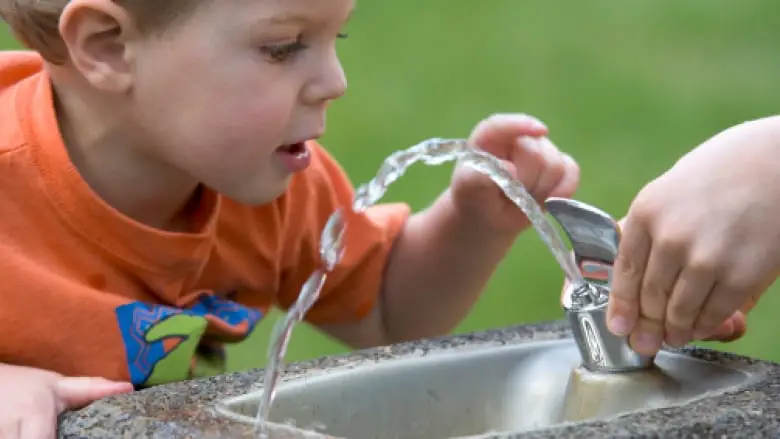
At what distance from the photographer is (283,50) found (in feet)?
3.38

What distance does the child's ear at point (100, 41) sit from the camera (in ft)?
3.46

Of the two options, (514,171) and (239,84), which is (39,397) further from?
(514,171)

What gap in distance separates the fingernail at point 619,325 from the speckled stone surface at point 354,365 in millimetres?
75

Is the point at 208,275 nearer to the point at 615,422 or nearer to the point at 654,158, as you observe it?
the point at 615,422

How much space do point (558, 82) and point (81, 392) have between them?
88.8 inches

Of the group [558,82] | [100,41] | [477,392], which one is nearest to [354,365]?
[477,392]

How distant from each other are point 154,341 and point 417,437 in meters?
0.23

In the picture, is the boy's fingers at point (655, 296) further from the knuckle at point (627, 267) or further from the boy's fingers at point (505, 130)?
the boy's fingers at point (505, 130)

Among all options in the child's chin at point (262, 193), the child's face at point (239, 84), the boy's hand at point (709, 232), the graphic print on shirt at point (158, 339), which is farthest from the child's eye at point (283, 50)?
the boy's hand at point (709, 232)

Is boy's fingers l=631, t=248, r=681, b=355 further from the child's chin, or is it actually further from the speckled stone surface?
the child's chin

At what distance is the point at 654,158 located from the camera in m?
2.69

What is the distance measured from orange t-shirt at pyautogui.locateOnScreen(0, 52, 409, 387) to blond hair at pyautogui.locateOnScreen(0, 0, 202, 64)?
30mm

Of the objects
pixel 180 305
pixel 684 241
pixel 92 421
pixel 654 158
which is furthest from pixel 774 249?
pixel 654 158

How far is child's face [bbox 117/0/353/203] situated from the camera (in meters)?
1.02
